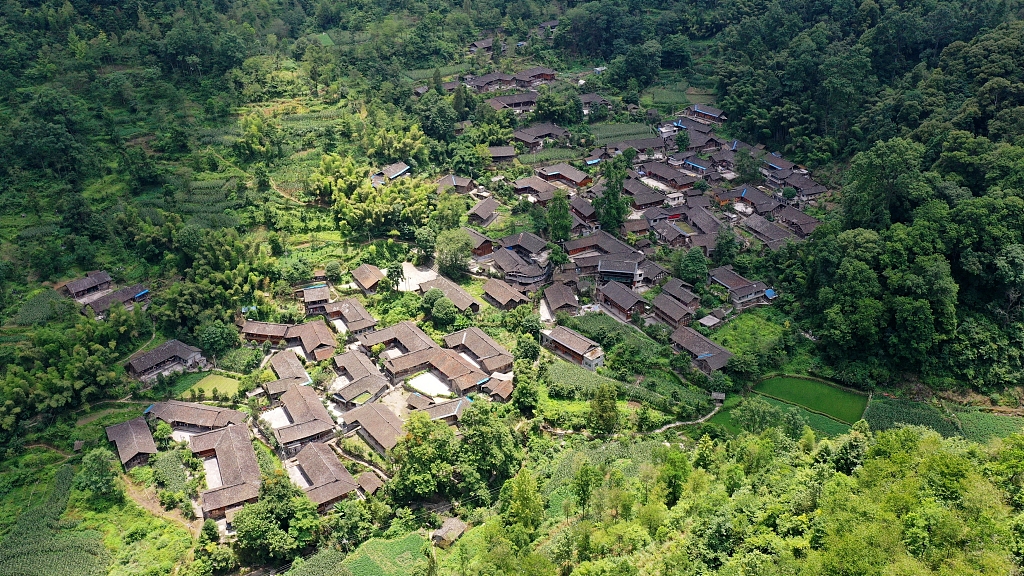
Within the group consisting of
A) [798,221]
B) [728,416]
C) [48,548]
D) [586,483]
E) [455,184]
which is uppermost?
[586,483]

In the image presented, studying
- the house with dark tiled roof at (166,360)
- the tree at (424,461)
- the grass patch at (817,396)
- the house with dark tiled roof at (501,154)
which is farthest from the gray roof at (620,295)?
the house with dark tiled roof at (166,360)

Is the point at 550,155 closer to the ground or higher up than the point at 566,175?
closer to the ground

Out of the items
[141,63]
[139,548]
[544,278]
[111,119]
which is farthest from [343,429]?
[141,63]

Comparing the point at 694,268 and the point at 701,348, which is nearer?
the point at 701,348

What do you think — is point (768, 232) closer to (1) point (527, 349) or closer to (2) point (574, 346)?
(2) point (574, 346)

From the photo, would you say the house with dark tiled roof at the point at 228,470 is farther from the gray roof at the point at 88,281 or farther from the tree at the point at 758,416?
the tree at the point at 758,416

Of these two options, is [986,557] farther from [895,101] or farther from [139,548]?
[895,101]

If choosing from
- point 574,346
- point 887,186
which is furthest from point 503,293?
point 887,186
